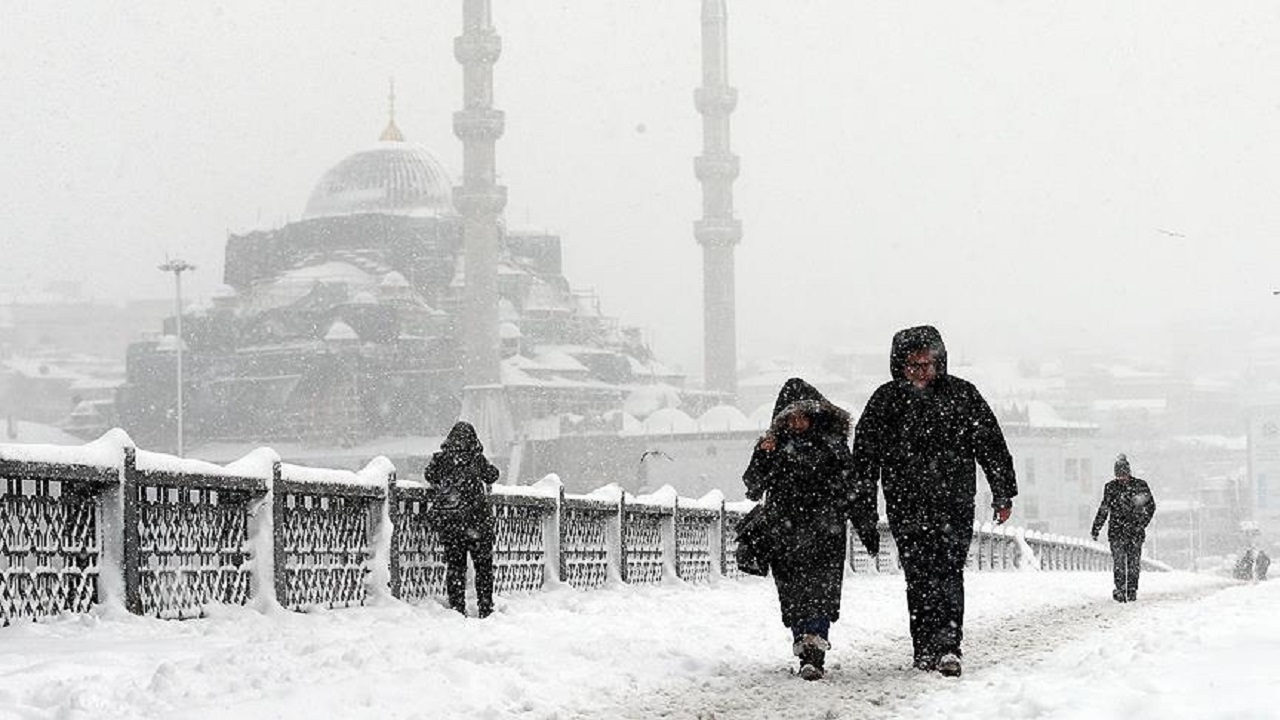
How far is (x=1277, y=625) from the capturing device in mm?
8094

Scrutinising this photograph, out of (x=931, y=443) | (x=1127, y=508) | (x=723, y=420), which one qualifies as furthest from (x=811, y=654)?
(x=723, y=420)

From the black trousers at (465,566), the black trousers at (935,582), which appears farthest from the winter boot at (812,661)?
the black trousers at (465,566)

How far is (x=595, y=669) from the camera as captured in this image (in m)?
7.17

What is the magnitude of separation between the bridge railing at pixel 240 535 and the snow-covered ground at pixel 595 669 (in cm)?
22

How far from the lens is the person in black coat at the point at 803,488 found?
7602 mm

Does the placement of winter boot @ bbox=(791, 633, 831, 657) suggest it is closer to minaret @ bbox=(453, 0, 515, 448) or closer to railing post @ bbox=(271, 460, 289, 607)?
railing post @ bbox=(271, 460, 289, 607)

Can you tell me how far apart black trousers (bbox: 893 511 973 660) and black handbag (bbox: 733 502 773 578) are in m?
0.56

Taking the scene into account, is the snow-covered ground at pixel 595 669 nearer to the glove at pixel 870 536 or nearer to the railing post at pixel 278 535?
the railing post at pixel 278 535

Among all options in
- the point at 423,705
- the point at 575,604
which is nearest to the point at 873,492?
the point at 423,705

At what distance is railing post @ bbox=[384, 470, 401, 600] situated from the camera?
35.9 ft

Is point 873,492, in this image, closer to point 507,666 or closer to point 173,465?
point 507,666

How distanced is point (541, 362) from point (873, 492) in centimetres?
9152

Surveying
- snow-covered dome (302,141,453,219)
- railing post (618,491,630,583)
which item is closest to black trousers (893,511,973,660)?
Result: railing post (618,491,630,583)

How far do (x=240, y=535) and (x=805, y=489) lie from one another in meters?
3.23
